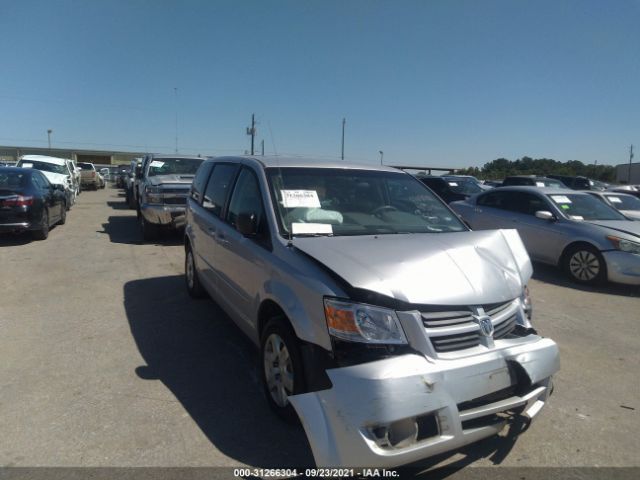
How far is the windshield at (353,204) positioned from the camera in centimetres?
379

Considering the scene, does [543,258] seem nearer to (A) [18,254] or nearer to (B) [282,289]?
(B) [282,289]

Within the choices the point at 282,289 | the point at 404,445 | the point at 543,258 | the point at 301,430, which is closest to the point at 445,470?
the point at 404,445

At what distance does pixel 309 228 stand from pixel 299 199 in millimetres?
362

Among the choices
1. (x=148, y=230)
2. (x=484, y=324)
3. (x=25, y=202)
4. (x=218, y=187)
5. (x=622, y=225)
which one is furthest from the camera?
(x=148, y=230)

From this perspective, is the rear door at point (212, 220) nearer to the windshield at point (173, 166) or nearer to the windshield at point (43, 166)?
the windshield at point (173, 166)

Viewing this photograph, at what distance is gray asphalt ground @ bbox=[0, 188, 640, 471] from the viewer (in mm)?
3059

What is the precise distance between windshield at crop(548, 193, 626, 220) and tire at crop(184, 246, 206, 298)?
247 inches

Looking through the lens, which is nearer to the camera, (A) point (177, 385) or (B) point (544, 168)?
(A) point (177, 385)

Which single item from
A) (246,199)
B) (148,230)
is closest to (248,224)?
(246,199)

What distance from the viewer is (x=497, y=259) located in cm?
334

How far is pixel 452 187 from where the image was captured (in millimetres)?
16859

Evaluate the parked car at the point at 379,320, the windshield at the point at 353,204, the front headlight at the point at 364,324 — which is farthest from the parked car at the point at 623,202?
the front headlight at the point at 364,324

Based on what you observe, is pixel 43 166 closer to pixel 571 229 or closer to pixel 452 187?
pixel 452 187

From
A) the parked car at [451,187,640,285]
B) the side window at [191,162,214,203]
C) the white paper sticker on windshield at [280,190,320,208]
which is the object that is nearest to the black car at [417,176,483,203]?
the parked car at [451,187,640,285]
